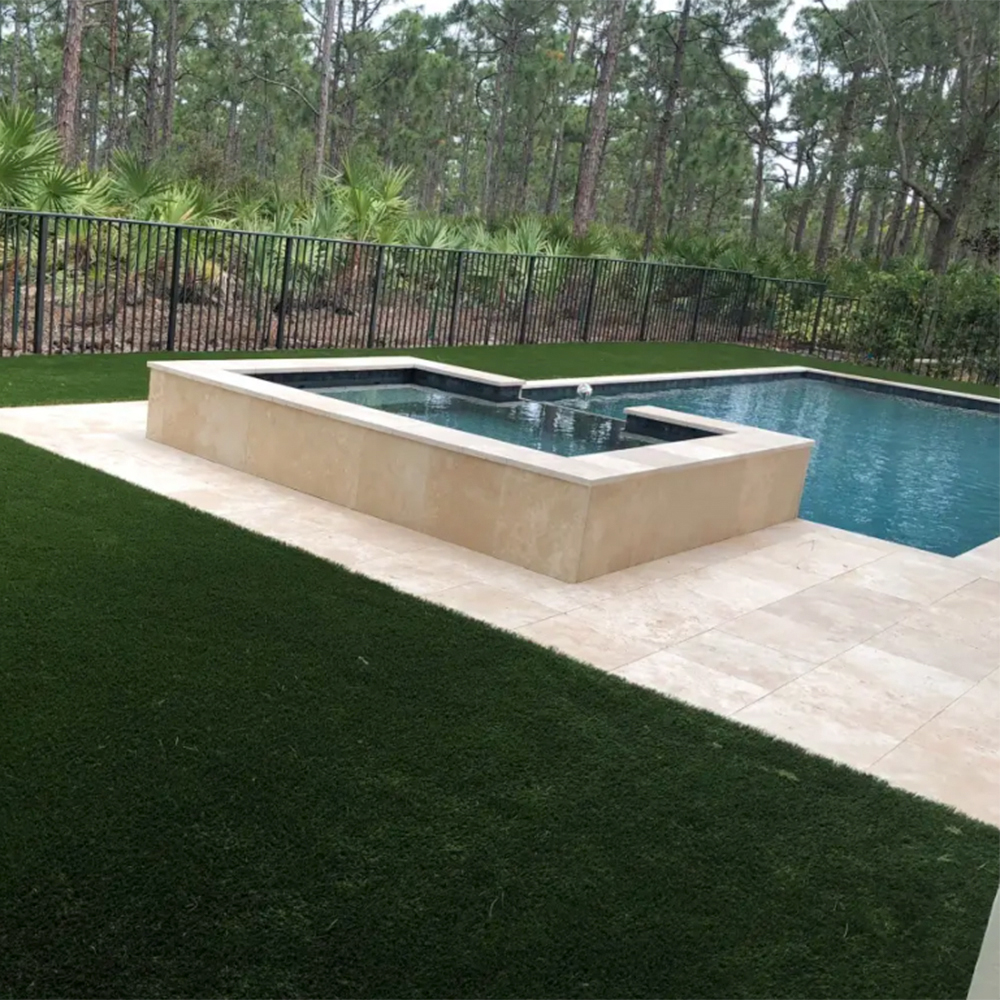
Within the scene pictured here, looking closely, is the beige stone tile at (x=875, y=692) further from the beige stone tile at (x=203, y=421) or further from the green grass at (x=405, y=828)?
the beige stone tile at (x=203, y=421)

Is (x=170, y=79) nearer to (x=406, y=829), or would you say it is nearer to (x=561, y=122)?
(x=561, y=122)

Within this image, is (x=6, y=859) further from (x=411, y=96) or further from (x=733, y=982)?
(x=411, y=96)

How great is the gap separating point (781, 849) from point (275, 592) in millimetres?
2229

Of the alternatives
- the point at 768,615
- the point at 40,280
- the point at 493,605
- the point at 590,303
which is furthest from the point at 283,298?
the point at 768,615

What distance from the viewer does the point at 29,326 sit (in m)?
9.95

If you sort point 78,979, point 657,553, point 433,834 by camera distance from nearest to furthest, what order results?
point 78,979 < point 433,834 < point 657,553

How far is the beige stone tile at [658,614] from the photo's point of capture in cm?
441

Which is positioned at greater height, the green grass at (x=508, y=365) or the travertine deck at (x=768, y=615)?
the green grass at (x=508, y=365)

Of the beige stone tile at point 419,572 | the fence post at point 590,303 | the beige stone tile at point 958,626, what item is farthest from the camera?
the fence post at point 590,303

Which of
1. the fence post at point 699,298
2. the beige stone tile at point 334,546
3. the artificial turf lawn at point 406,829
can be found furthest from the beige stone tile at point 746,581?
the fence post at point 699,298

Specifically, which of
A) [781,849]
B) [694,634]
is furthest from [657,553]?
[781,849]

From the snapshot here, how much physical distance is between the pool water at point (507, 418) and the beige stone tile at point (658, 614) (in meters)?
1.97

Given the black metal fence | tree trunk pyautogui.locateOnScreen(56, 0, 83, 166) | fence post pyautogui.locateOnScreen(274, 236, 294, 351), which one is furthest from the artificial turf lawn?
tree trunk pyautogui.locateOnScreen(56, 0, 83, 166)

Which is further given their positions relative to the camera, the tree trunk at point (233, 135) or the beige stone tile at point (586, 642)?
the tree trunk at point (233, 135)
